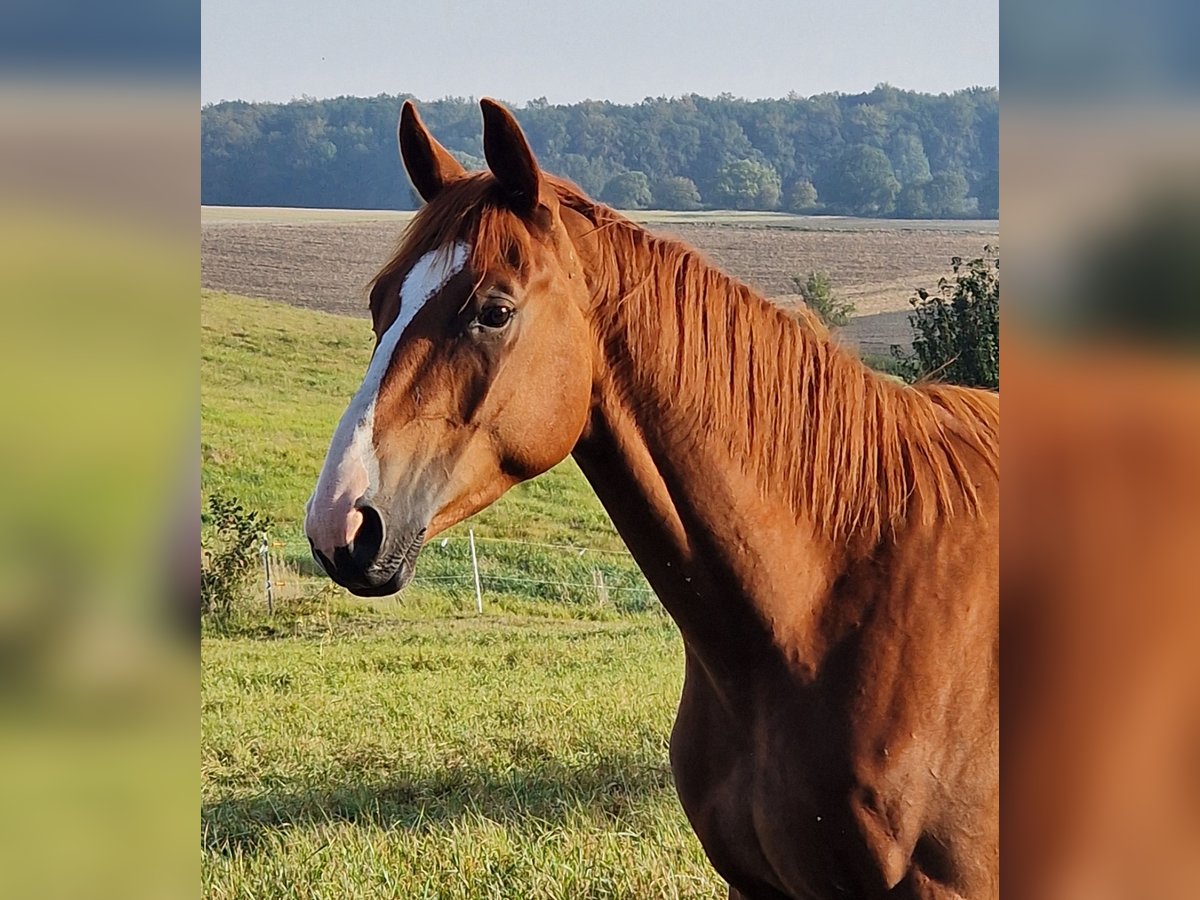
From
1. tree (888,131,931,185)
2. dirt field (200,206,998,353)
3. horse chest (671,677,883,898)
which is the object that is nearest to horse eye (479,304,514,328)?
horse chest (671,677,883,898)

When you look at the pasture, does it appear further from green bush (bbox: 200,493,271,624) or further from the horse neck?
the horse neck

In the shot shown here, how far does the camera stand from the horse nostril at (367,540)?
3.77ft

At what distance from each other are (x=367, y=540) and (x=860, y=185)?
193 cm

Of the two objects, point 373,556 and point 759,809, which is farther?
point 759,809

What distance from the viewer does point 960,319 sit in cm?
254

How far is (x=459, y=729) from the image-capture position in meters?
2.69

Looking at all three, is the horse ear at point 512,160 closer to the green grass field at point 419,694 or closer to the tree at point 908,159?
the tree at point 908,159

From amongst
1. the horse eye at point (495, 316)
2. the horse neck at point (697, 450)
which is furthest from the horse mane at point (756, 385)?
the horse eye at point (495, 316)
